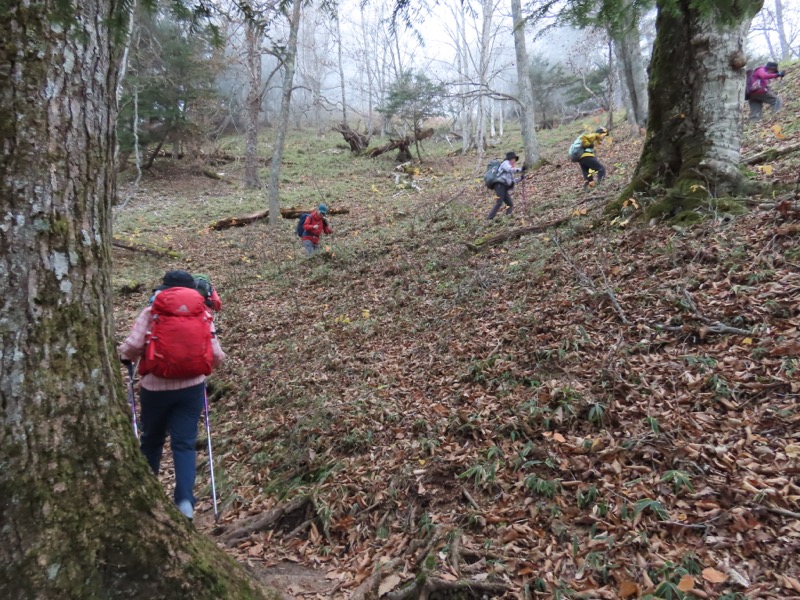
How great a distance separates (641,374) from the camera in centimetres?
376

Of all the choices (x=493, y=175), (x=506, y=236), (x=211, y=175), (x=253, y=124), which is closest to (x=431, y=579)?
(x=506, y=236)

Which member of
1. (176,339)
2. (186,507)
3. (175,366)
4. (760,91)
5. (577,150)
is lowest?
(186,507)

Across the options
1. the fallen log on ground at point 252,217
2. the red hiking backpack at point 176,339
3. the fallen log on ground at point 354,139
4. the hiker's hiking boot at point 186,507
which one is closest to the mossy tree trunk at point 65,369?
the red hiking backpack at point 176,339

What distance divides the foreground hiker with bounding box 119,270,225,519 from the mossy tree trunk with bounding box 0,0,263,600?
1.16 m

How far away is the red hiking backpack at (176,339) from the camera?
10.9ft

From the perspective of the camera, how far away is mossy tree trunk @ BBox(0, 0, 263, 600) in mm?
1811

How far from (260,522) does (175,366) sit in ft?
4.66

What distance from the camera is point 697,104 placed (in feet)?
18.9

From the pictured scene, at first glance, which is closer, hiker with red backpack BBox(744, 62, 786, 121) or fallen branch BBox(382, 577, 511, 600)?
fallen branch BBox(382, 577, 511, 600)

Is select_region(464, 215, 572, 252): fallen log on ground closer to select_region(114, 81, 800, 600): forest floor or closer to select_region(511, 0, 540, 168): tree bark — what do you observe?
select_region(114, 81, 800, 600): forest floor

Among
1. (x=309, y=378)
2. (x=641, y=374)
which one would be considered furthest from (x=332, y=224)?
(x=641, y=374)

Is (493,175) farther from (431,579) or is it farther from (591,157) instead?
(431,579)

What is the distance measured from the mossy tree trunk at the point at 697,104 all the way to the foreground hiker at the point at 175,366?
5.72 m

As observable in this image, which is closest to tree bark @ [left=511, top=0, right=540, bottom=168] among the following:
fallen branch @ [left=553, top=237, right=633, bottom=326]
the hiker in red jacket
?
the hiker in red jacket
